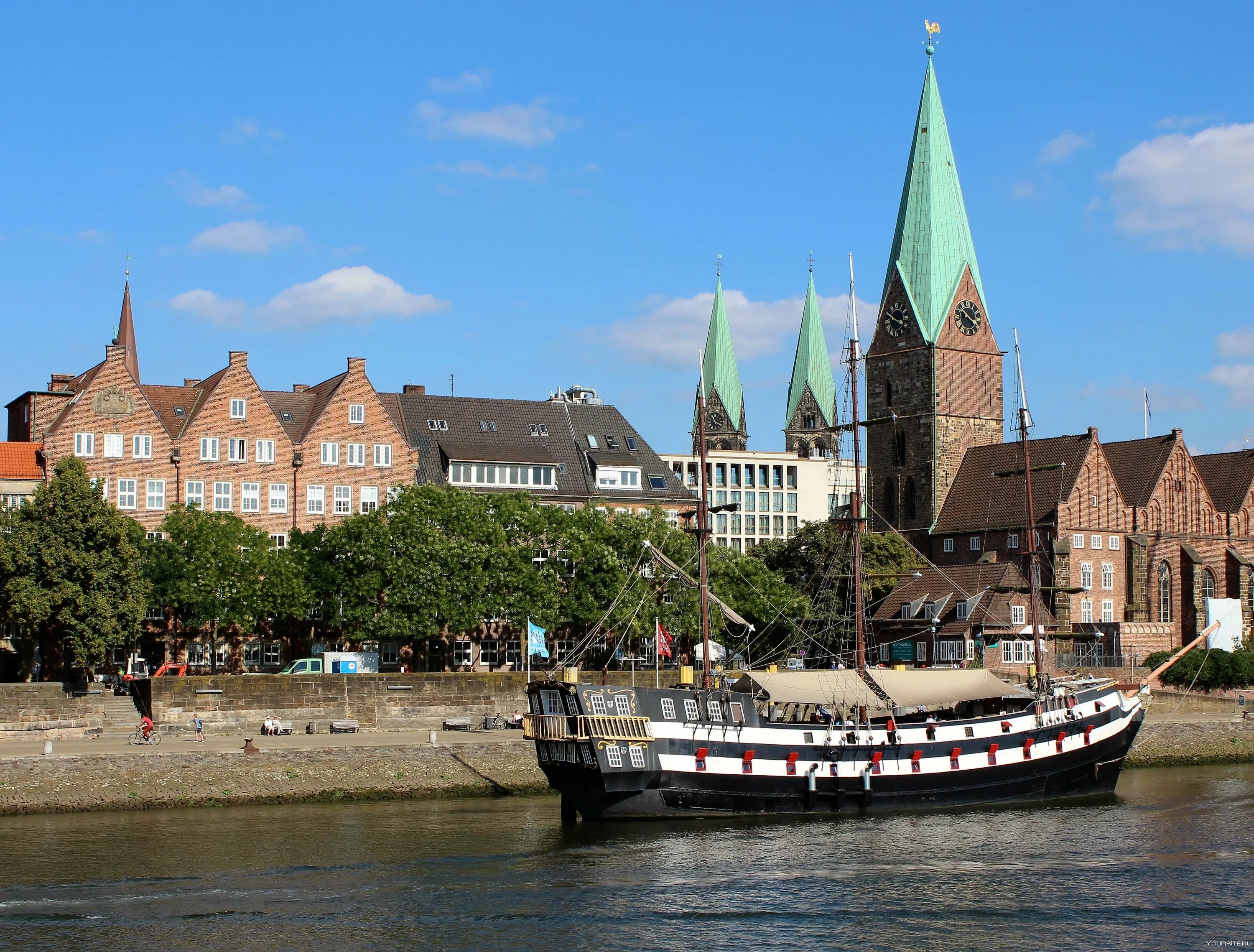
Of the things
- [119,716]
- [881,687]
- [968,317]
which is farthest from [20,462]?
[968,317]

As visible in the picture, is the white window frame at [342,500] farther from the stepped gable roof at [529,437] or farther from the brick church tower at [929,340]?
the brick church tower at [929,340]

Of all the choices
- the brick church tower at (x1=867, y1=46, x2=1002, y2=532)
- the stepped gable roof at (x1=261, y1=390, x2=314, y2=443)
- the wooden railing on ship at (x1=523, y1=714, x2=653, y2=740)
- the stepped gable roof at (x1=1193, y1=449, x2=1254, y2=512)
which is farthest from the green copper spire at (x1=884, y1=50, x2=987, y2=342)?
the wooden railing on ship at (x1=523, y1=714, x2=653, y2=740)

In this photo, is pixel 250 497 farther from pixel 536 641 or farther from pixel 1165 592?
pixel 1165 592

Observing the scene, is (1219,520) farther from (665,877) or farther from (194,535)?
(665,877)

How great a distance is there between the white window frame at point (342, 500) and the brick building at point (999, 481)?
33.8 m

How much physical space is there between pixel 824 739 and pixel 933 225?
77966mm

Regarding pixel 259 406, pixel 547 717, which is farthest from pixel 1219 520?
pixel 547 717

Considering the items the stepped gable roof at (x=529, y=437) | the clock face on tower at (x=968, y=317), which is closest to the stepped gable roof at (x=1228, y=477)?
the clock face on tower at (x=968, y=317)

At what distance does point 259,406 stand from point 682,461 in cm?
10737

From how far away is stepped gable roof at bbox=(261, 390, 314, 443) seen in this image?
9144cm

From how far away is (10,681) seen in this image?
8119 centimetres

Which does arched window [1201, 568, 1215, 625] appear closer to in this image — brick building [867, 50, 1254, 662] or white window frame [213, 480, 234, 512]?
brick building [867, 50, 1254, 662]

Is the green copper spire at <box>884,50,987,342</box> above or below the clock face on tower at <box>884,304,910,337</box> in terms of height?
above

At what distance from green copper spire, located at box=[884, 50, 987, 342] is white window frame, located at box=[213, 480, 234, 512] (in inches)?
2258
